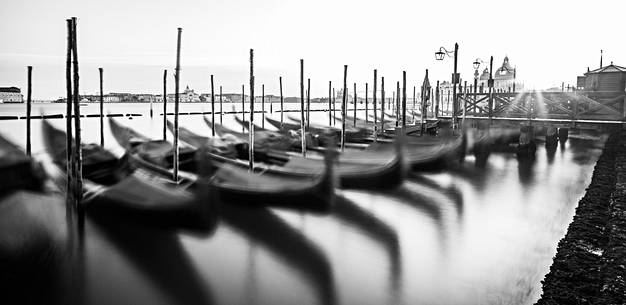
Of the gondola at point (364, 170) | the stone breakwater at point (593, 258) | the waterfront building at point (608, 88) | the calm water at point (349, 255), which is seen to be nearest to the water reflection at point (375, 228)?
the calm water at point (349, 255)

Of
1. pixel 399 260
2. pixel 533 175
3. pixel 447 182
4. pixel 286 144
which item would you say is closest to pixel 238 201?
pixel 399 260

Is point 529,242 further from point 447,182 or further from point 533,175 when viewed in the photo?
point 533,175

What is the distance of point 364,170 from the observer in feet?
33.1

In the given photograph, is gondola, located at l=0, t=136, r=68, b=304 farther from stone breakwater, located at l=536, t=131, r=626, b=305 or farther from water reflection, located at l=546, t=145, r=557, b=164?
water reflection, located at l=546, t=145, r=557, b=164

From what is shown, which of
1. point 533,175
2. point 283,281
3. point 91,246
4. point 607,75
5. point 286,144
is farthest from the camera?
point 607,75

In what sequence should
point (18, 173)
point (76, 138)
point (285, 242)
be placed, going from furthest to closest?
point (18, 173), point (76, 138), point (285, 242)

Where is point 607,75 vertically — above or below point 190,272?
above

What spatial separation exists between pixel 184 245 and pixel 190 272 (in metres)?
0.97

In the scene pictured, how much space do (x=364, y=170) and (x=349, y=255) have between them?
10.8ft

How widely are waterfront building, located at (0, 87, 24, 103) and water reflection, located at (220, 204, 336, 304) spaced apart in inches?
4401

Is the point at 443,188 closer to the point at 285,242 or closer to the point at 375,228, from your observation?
the point at 375,228

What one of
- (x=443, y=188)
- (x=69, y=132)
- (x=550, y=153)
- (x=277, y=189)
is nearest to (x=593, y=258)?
(x=277, y=189)

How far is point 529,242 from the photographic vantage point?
25.3 ft

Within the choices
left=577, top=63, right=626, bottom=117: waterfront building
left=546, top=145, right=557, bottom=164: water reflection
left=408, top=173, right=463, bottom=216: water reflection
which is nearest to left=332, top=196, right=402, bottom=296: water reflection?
left=408, top=173, right=463, bottom=216: water reflection
